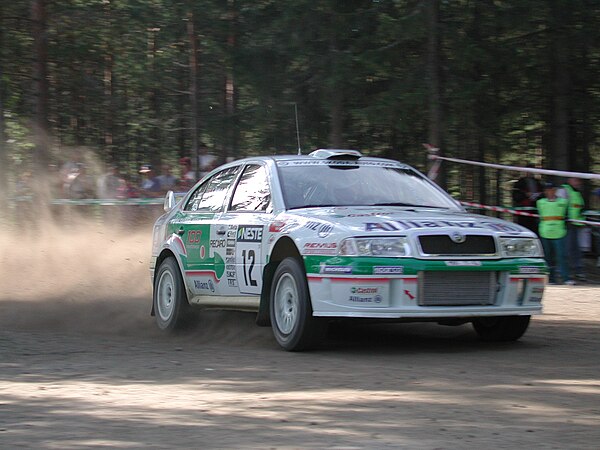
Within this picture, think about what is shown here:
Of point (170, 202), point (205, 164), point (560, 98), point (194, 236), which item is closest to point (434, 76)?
point (560, 98)

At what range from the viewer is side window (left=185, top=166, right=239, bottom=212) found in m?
10.2

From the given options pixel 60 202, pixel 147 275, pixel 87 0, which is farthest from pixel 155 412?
pixel 87 0

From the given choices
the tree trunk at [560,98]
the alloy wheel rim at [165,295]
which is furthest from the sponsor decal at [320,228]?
the tree trunk at [560,98]

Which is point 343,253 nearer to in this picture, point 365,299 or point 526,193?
point 365,299

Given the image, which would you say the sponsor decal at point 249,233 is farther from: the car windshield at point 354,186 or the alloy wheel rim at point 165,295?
the alloy wheel rim at point 165,295

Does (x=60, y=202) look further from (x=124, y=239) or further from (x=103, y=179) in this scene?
(x=124, y=239)

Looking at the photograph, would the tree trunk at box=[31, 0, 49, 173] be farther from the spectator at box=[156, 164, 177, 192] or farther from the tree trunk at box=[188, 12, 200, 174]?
the spectator at box=[156, 164, 177, 192]

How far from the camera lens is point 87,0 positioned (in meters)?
33.6

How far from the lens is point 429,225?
831 centimetres

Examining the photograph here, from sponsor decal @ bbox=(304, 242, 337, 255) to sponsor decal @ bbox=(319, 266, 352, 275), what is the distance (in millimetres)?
115

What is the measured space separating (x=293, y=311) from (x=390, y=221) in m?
1.07

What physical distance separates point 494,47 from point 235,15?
22.4 feet

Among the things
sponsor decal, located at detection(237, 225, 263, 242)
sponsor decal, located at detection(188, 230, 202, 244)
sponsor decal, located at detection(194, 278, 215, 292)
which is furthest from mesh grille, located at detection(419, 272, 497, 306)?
sponsor decal, located at detection(188, 230, 202, 244)

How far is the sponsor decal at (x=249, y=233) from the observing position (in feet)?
30.1
